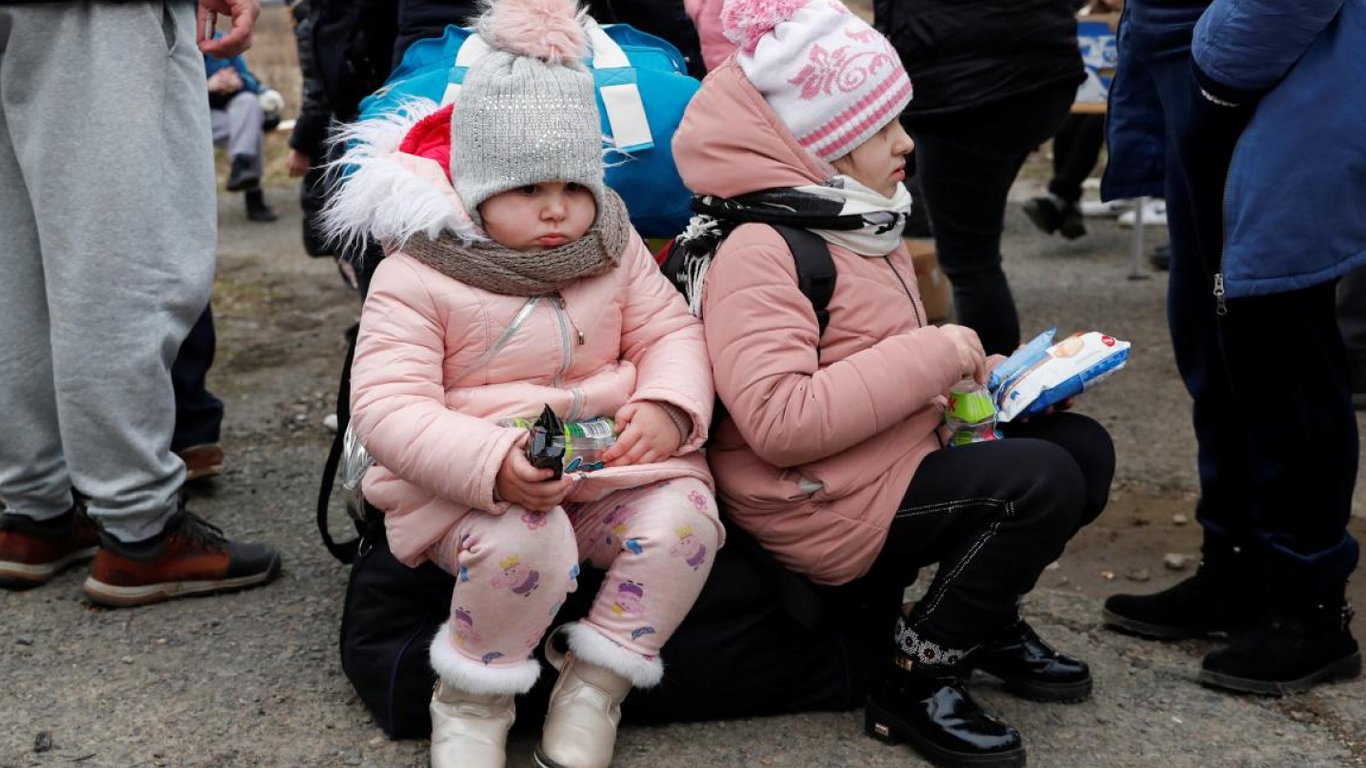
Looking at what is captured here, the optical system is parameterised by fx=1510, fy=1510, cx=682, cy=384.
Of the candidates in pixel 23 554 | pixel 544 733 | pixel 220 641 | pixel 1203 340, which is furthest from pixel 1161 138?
pixel 23 554

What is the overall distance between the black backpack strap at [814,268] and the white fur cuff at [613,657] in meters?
0.66

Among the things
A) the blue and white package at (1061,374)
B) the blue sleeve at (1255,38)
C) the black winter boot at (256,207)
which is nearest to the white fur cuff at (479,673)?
the blue and white package at (1061,374)

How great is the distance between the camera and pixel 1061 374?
107 inches

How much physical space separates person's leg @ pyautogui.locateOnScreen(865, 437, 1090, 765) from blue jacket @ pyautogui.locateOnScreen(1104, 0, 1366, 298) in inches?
21.1

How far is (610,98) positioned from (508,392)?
74 centimetres

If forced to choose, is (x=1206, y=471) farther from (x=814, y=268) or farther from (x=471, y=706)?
(x=471, y=706)

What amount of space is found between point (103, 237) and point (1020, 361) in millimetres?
1843

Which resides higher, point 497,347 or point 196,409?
point 497,347

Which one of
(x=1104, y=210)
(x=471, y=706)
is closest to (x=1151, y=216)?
(x=1104, y=210)

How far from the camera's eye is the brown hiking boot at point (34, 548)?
3.41m

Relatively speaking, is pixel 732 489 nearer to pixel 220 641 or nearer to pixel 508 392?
pixel 508 392

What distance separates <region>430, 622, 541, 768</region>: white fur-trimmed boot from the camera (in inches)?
99.8

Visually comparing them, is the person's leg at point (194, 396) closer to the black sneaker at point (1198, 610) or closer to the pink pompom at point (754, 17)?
the pink pompom at point (754, 17)

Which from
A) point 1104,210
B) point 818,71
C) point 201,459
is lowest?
point 1104,210
